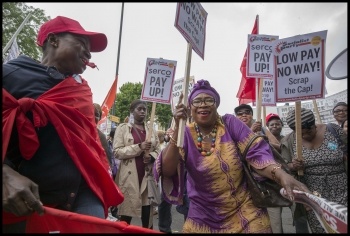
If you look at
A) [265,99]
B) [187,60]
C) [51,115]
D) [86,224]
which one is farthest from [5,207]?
[265,99]

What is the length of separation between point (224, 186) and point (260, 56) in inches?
123

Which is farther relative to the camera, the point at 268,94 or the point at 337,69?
the point at 268,94

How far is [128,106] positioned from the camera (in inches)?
1556

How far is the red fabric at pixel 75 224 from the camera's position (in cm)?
144

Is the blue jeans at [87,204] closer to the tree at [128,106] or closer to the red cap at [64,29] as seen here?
the red cap at [64,29]

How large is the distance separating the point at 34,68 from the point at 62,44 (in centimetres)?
30

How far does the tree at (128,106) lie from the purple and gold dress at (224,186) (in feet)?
116

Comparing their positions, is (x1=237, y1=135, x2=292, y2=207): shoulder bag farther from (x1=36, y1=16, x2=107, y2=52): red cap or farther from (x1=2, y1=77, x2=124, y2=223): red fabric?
(x1=36, y1=16, x2=107, y2=52): red cap

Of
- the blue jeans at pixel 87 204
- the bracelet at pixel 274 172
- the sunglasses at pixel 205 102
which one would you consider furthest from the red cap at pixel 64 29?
the bracelet at pixel 274 172

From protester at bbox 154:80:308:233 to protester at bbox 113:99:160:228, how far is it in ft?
7.43

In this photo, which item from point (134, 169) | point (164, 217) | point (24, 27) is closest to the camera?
point (134, 169)

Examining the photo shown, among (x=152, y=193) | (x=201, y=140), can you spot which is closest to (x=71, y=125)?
(x=201, y=140)

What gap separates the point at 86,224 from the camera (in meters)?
1.47

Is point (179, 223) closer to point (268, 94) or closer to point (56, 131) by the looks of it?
point (268, 94)
